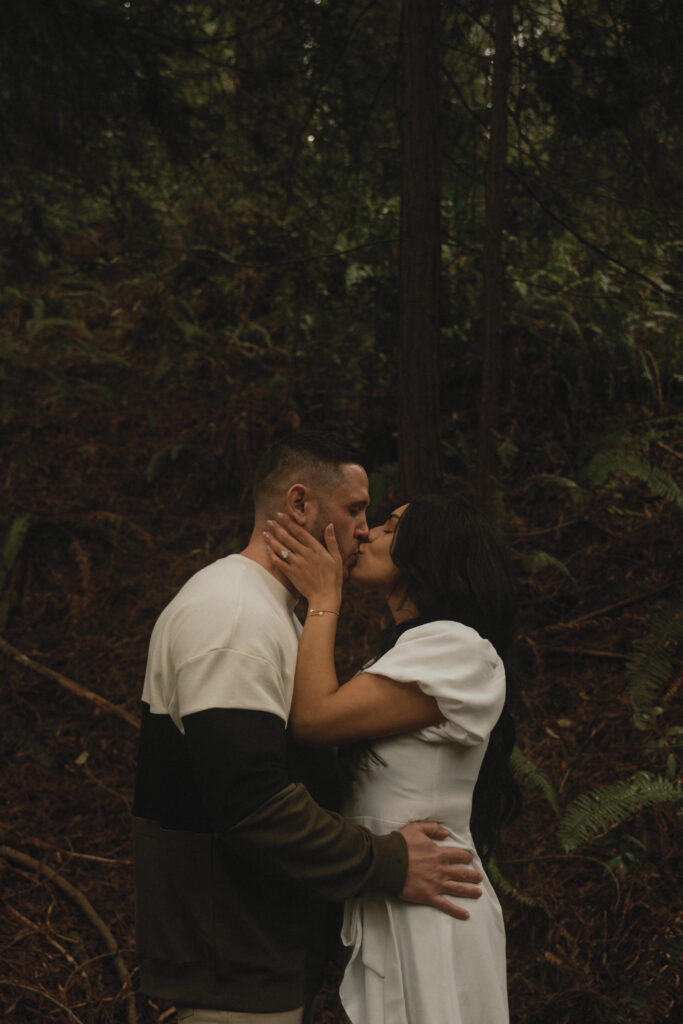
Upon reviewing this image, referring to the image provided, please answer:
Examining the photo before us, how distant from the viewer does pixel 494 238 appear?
499 centimetres

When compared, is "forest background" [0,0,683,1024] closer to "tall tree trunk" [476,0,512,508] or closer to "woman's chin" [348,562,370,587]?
"tall tree trunk" [476,0,512,508]

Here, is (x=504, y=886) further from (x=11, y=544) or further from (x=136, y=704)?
(x=11, y=544)

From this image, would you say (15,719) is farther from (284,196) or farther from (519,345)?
(519,345)

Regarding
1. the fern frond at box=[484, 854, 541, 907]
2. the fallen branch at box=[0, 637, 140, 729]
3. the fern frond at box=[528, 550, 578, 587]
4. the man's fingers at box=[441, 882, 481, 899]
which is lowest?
the fern frond at box=[484, 854, 541, 907]

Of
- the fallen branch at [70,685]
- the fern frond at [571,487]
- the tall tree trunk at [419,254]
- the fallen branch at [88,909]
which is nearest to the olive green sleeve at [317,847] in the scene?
the fallen branch at [88,909]

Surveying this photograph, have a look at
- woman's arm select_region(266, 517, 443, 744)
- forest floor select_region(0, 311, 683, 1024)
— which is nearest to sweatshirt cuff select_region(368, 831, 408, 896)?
woman's arm select_region(266, 517, 443, 744)

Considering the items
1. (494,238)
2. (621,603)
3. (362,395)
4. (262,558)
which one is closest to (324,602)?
(262,558)

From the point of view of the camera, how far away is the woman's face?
3.00 metres

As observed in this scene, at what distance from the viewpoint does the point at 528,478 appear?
23.2 ft

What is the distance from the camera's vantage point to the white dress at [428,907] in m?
2.48

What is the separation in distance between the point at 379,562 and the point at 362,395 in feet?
16.6

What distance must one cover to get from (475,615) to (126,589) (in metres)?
4.47

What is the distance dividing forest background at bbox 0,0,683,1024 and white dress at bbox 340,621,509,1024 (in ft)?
5.58

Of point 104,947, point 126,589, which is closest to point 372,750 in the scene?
point 104,947
